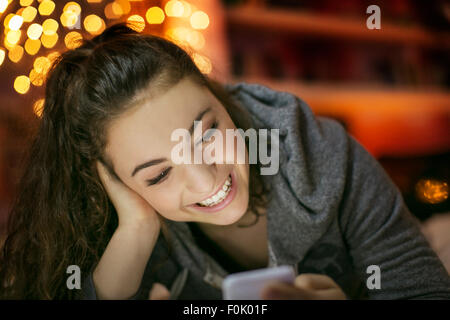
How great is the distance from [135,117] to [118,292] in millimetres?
355

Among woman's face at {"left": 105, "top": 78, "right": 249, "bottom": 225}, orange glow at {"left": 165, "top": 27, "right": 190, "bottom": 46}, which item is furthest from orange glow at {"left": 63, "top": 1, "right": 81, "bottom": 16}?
orange glow at {"left": 165, "top": 27, "right": 190, "bottom": 46}

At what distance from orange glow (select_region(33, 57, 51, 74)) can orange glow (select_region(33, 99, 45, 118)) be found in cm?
6

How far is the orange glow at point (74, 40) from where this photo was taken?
670 mm

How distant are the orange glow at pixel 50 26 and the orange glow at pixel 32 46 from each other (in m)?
0.04

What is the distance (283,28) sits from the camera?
1.58 m

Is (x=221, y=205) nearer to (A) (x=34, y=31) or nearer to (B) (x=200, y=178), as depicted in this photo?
(B) (x=200, y=178)

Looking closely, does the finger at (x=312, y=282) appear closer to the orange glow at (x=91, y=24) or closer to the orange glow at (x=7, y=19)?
the orange glow at (x=91, y=24)

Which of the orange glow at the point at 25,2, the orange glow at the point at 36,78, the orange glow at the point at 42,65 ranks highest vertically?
the orange glow at the point at 25,2

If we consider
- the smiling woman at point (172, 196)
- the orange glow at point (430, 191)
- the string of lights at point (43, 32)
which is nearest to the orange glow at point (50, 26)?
the string of lights at point (43, 32)

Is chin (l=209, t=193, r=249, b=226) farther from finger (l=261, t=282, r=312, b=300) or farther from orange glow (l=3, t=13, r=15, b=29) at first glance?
orange glow (l=3, t=13, r=15, b=29)

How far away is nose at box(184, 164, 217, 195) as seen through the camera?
597 millimetres

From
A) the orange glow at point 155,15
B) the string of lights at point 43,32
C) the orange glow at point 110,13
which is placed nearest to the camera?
the string of lights at point 43,32

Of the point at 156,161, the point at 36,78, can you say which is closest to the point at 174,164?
the point at 156,161

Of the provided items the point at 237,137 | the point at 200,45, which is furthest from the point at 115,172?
the point at 200,45
